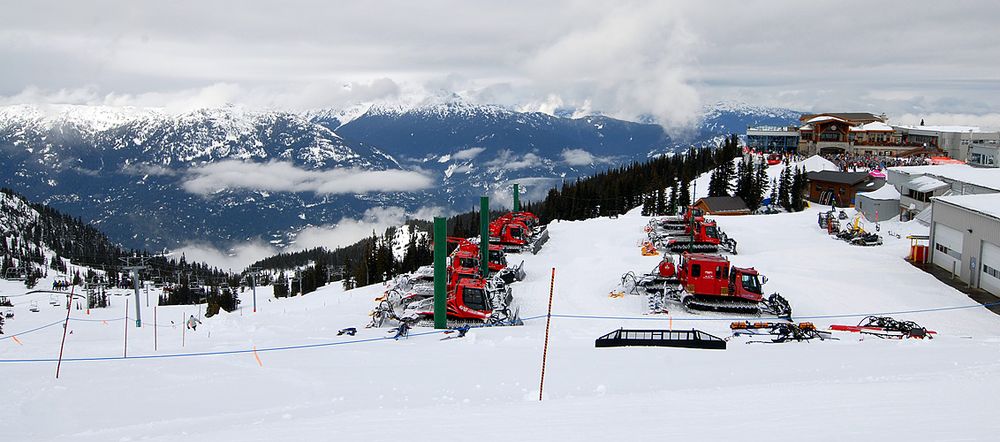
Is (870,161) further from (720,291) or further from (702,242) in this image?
(720,291)

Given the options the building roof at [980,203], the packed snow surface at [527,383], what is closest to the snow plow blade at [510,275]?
the packed snow surface at [527,383]

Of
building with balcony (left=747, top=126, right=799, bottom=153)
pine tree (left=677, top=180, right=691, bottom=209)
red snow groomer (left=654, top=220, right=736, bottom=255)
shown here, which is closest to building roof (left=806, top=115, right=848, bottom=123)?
building with balcony (left=747, top=126, right=799, bottom=153)

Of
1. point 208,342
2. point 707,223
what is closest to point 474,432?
point 208,342

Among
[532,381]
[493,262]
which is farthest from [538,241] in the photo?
[532,381]

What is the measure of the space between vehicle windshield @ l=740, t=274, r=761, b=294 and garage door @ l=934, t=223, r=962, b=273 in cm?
1004

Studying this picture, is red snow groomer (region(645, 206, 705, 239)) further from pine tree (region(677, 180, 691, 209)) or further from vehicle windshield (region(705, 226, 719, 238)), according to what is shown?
pine tree (region(677, 180, 691, 209))

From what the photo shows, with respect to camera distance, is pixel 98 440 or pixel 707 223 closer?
pixel 98 440

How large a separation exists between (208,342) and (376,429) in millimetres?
11546

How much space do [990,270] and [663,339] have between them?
621 inches

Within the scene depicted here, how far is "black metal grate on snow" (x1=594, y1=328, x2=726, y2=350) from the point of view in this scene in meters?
17.0

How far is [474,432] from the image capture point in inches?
410

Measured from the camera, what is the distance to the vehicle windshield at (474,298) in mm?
22797

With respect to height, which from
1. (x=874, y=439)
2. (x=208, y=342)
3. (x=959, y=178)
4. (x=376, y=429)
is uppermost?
(x=959, y=178)

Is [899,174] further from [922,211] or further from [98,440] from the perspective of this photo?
[98,440]
